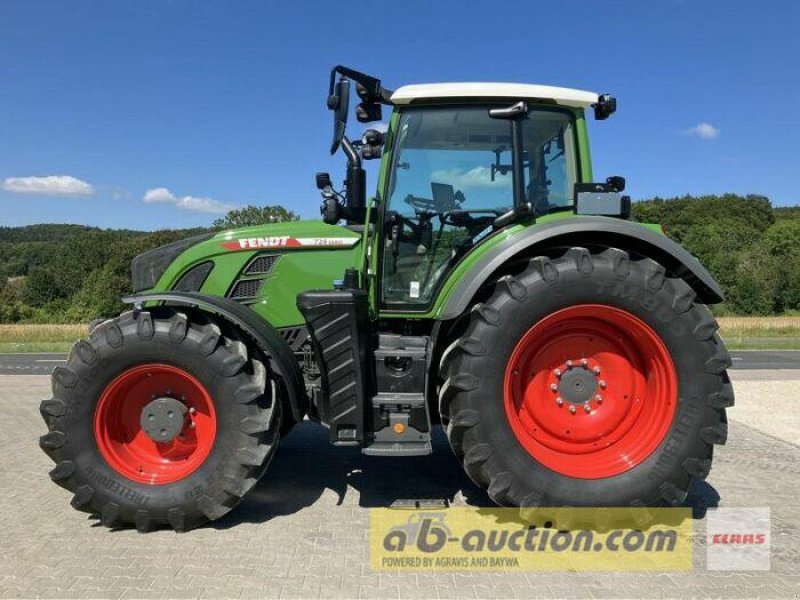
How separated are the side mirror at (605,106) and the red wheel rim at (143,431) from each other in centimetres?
319

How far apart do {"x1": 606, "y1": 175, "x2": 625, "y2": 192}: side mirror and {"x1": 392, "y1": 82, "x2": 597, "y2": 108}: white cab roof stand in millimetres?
650

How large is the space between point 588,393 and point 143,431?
279 cm

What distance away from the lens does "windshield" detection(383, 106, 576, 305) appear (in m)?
3.86

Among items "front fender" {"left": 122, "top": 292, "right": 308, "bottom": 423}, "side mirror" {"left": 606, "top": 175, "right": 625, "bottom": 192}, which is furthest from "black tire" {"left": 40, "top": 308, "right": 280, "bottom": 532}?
"side mirror" {"left": 606, "top": 175, "right": 625, "bottom": 192}

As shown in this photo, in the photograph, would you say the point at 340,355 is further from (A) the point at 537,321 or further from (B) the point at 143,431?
(B) the point at 143,431

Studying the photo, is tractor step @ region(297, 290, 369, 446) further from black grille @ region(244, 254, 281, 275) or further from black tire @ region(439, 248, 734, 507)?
black grille @ region(244, 254, 281, 275)

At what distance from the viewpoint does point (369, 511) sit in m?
3.69

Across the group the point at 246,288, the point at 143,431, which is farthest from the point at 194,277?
the point at 143,431

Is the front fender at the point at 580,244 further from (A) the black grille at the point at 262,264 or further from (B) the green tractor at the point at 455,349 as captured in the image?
(A) the black grille at the point at 262,264

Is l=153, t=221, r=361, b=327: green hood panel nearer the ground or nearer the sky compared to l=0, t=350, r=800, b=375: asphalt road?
nearer the sky

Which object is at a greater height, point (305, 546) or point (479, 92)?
Answer: point (479, 92)

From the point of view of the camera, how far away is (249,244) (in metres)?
4.30

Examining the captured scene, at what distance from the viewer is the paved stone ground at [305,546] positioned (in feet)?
9.08

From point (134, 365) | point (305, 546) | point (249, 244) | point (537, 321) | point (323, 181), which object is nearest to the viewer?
point (305, 546)
